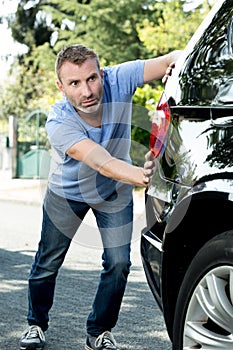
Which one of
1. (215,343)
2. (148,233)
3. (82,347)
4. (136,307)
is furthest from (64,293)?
(215,343)

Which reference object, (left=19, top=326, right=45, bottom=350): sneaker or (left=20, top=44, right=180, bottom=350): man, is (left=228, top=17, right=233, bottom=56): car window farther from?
(left=19, top=326, right=45, bottom=350): sneaker

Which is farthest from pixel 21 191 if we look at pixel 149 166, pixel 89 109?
pixel 149 166

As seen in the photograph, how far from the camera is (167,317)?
12.3ft

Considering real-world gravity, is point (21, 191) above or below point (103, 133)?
below

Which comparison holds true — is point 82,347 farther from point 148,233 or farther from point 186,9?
point 186,9

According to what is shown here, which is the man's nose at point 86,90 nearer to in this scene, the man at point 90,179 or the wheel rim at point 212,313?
the man at point 90,179

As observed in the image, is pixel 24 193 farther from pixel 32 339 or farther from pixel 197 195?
pixel 197 195

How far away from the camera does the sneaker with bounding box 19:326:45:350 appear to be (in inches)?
202

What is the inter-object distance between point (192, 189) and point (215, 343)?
0.60m

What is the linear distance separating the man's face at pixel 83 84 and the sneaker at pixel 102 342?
1342mm

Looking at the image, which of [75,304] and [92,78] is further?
[75,304]

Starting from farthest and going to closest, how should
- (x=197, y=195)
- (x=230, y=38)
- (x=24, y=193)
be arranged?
(x=24, y=193)
(x=230, y=38)
(x=197, y=195)

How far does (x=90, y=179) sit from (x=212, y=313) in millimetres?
1668

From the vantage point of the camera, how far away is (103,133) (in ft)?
15.7
